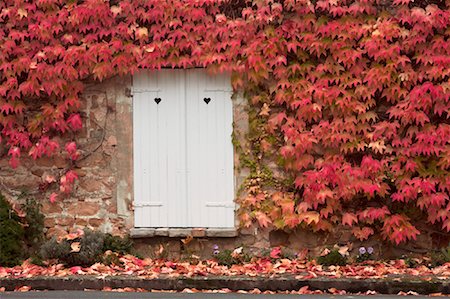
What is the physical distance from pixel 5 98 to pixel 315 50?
400 centimetres

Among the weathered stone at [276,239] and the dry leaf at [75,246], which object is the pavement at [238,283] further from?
the weathered stone at [276,239]

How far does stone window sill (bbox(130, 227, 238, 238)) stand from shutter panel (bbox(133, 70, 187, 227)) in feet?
0.30

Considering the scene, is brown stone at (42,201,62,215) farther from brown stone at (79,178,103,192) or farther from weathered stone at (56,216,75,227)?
brown stone at (79,178,103,192)

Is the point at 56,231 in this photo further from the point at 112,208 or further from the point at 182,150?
the point at 182,150

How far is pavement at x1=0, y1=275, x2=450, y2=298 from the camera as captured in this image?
952 centimetres

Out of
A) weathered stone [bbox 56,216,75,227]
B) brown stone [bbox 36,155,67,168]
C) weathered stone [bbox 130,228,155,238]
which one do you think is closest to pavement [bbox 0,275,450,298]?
weathered stone [bbox 130,228,155,238]

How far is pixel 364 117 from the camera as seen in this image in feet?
35.9


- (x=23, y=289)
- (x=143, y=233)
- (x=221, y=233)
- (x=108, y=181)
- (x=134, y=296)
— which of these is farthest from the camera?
(x=108, y=181)

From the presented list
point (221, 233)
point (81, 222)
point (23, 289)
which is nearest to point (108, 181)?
point (81, 222)

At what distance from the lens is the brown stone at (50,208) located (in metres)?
11.6

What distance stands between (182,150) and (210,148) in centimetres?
36

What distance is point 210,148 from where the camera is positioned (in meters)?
11.3

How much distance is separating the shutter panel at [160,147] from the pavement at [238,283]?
56.8 inches

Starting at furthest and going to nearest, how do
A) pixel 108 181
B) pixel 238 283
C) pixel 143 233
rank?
pixel 108 181 → pixel 143 233 → pixel 238 283
